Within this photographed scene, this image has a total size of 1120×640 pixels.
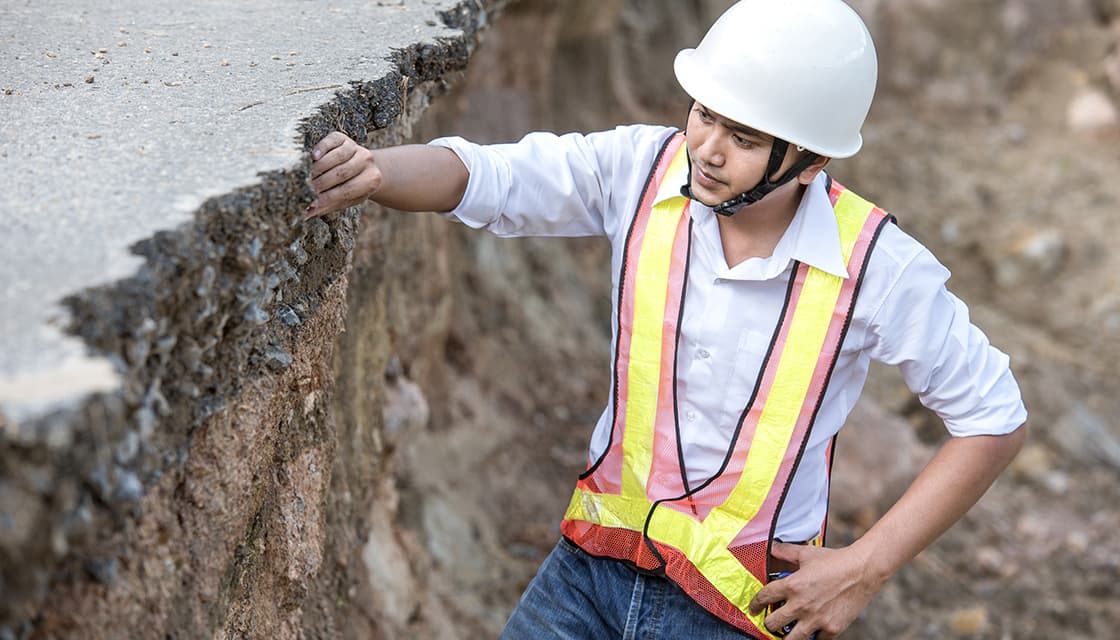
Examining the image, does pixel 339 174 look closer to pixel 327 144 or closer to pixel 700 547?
pixel 327 144

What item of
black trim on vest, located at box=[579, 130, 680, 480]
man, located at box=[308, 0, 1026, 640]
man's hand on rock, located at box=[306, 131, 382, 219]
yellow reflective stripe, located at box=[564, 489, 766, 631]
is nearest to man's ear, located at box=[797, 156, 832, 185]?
man, located at box=[308, 0, 1026, 640]

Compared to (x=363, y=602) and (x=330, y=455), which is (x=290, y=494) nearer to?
(x=330, y=455)

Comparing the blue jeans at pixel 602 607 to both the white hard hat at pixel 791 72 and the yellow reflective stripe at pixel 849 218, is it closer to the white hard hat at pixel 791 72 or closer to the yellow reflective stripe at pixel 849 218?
the yellow reflective stripe at pixel 849 218

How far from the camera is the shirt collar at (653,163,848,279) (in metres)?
2.03

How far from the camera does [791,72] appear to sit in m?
2.03

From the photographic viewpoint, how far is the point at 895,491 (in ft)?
16.5

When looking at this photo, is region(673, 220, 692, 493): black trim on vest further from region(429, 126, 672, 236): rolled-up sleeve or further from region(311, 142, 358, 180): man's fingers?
region(311, 142, 358, 180): man's fingers

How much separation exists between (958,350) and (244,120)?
1305 mm

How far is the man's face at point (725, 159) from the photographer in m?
2.02

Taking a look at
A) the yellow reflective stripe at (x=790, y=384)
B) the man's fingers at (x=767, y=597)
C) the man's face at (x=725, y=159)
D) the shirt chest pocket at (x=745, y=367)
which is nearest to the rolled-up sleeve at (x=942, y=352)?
the yellow reflective stripe at (x=790, y=384)

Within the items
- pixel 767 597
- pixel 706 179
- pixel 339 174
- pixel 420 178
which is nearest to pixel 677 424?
pixel 767 597

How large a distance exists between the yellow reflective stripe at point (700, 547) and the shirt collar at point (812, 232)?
53 centimetres

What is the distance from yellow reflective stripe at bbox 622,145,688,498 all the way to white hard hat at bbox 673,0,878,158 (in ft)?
0.60

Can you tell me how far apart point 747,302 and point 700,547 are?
0.47 m
